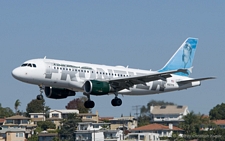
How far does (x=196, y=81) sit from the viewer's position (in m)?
81.6

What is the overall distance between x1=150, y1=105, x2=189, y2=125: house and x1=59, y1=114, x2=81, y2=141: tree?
55.8 feet

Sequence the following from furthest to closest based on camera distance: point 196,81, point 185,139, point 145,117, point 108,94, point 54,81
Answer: point 145,117 < point 185,139 < point 196,81 < point 108,94 < point 54,81

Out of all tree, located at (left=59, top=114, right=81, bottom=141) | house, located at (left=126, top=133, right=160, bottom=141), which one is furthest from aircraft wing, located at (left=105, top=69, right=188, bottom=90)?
tree, located at (left=59, top=114, right=81, bottom=141)

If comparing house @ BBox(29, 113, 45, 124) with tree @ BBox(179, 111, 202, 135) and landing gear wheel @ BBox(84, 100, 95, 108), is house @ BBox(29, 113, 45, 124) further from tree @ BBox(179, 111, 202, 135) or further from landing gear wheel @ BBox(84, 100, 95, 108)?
landing gear wheel @ BBox(84, 100, 95, 108)

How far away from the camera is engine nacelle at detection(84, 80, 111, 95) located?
72.9m

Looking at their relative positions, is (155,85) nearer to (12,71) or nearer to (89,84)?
(89,84)

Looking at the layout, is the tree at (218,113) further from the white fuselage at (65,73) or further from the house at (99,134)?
the white fuselage at (65,73)

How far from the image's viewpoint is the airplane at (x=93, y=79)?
71375 mm

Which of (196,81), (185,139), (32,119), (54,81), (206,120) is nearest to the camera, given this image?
(54,81)

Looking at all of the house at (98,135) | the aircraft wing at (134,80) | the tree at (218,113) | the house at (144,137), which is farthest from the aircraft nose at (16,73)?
the tree at (218,113)

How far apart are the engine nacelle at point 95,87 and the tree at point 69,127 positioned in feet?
229

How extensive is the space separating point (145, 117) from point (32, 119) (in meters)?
35.4

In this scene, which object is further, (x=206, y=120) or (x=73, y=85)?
(x=206, y=120)

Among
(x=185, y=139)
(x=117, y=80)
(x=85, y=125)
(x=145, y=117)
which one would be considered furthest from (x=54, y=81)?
(x=145, y=117)
